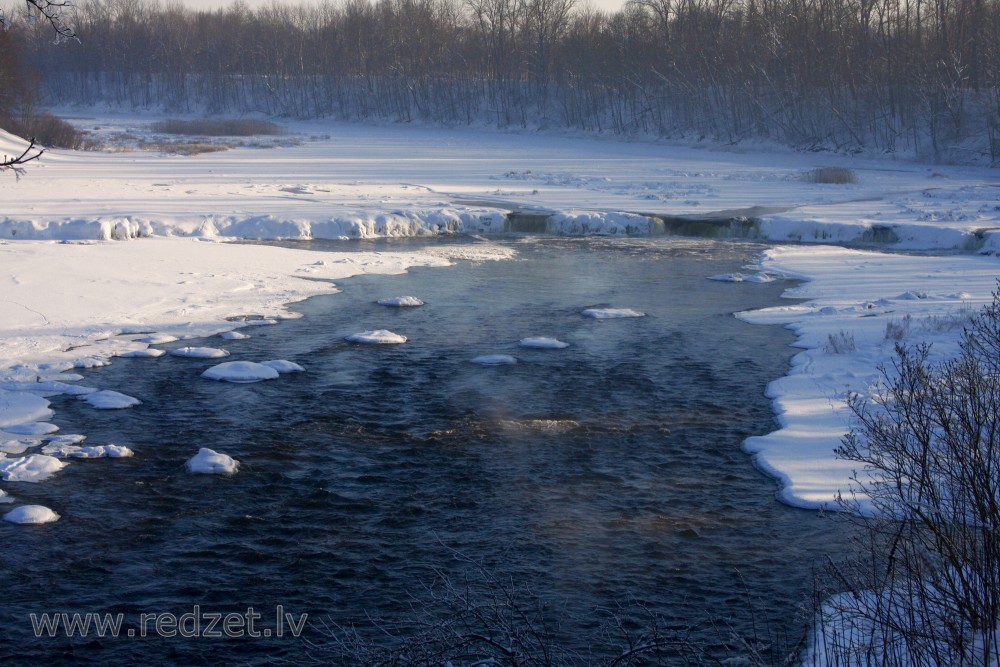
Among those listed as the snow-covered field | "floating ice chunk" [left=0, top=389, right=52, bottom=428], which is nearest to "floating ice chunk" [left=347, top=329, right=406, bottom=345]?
the snow-covered field

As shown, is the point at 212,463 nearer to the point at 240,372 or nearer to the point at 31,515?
the point at 31,515

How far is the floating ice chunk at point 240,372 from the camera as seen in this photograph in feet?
32.4

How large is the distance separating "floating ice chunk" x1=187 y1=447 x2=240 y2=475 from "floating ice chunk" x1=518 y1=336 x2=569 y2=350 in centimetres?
458

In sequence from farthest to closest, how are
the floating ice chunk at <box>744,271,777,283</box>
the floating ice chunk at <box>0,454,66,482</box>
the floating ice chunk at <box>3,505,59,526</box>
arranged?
the floating ice chunk at <box>744,271,777,283</box> → the floating ice chunk at <box>0,454,66,482</box> → the floating ice chunk at <box>3,505,59,526</box>

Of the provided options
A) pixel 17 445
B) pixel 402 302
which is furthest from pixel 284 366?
pixel 402 302

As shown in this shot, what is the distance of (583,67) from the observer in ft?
198

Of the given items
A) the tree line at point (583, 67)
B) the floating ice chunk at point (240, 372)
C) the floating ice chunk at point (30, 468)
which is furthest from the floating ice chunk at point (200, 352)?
the tree line at point (583, 67)

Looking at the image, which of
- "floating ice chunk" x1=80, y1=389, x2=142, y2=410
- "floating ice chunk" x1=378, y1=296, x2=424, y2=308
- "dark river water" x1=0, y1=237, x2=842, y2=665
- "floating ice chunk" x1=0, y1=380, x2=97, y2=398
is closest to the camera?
"dark river water" x1=0, y1=237, x2=842, y2=665

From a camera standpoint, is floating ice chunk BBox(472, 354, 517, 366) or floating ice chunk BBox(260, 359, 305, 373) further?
floating ice chunk BBox(472, 354, 517, 366)

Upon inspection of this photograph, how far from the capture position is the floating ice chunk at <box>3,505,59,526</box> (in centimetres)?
643

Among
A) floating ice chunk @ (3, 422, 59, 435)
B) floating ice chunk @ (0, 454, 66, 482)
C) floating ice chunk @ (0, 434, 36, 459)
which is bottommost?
floating ice chunk @ (0, 454, 66, 482)

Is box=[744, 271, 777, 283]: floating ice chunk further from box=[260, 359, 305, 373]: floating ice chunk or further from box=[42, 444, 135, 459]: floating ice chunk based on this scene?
box=[42, 444, 135, 459]: floating ice chunk
